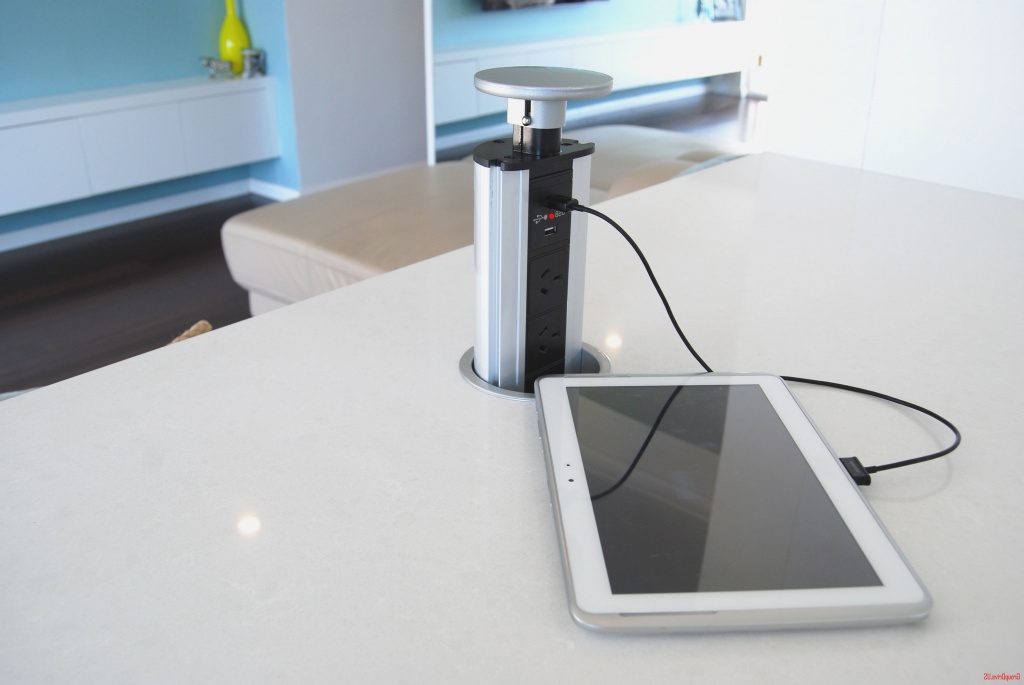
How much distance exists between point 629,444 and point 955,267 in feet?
1.82

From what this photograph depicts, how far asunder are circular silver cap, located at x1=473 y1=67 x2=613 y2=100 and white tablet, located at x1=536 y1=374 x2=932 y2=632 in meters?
0.21

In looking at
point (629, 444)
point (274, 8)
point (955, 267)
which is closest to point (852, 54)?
point (955, 267)

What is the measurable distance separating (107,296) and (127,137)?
77cm

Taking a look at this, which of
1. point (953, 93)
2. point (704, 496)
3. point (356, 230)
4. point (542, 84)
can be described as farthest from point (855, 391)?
point (356, 230)

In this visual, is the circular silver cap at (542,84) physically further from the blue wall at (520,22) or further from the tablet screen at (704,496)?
the blue wall at (520,22)

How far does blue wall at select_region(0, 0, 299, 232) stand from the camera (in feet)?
10.4

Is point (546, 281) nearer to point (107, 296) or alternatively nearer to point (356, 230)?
point (356, 230)

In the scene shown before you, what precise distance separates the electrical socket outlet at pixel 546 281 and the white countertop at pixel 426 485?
0.08 metres

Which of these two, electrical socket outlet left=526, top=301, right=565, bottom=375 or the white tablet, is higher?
electrical socket outlet left=526, top=301, right=565, bottom=375

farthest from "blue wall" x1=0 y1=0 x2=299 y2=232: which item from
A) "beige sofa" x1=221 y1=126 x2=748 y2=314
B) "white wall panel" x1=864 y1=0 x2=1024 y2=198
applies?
"white wall panel" x1=864 y1=0 x2=1024 y2=198

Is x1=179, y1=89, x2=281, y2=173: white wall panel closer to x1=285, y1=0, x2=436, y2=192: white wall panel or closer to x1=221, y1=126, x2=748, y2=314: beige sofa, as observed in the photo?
x1=285, y1=0, x2=436, y2=192: white wall panel

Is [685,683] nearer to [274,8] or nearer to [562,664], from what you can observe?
[562,664]

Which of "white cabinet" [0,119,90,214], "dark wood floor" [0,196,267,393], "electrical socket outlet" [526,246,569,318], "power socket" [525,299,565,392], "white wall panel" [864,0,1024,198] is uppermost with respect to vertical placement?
"white wall panel" [864,0,1024,198]

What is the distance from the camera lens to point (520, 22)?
3.62 metres
